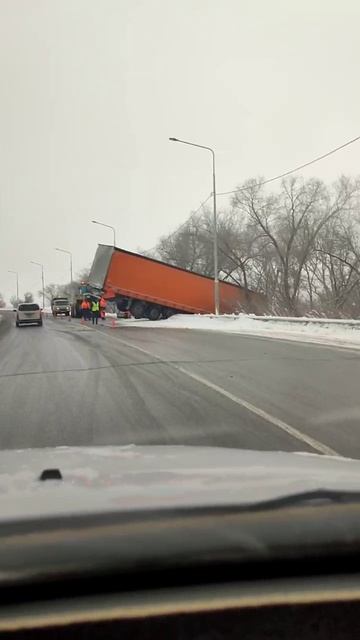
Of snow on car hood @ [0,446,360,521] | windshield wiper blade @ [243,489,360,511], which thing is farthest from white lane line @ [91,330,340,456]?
windshield wiper blade @ [243,489,360,511]

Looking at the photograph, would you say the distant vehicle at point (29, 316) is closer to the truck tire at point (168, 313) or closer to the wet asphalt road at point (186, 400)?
the truck tire at point (168, 313)

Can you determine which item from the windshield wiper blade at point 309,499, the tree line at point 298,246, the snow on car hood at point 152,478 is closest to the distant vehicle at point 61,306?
the tree line at point 298,246

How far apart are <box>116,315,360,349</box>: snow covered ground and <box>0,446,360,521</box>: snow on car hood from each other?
50.2 feet

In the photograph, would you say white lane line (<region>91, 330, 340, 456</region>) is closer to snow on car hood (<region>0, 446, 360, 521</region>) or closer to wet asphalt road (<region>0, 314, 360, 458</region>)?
wet asphalt road (<region>0, 314, 360, 458</region>)

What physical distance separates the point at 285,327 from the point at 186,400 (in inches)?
726

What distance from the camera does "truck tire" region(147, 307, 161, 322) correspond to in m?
39.7

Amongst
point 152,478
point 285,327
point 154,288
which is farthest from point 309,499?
point 154,288

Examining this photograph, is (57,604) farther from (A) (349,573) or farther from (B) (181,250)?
(B) (181,250)

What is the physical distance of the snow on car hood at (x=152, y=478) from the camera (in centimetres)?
226

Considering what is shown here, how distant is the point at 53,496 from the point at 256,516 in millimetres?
752

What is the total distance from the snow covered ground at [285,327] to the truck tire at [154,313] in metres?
1.97

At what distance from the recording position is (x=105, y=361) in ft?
49.5

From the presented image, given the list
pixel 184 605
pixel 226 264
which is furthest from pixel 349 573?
pixel 226 264

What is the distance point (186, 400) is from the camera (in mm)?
9156
